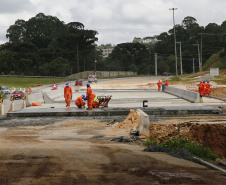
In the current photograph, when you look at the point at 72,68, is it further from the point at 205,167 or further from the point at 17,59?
the point at 205,167

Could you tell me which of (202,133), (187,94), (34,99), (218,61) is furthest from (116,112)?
(218,61)

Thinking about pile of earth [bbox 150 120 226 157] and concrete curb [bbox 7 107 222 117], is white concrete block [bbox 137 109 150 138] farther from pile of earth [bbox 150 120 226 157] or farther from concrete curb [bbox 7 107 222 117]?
concrete curb [bbox 7 107 222 117]

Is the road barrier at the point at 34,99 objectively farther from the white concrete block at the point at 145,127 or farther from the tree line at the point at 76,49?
the tree line at the point at 76,49

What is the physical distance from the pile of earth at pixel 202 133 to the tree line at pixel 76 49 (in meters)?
92.0

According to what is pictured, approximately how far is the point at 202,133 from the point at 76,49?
356 feet

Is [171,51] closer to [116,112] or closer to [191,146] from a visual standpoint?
[116,112]

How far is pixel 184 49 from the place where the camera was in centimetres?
13738

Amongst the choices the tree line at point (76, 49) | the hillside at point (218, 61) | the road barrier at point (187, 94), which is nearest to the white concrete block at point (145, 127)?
the road barrier at point (187, 94)

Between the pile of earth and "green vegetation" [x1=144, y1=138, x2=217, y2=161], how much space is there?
0.52 m

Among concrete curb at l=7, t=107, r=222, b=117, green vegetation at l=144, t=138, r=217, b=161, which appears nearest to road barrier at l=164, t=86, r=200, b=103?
concrete curb at l=7, t=107, r=222, b=117

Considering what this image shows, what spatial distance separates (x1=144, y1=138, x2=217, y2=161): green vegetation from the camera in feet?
30.9

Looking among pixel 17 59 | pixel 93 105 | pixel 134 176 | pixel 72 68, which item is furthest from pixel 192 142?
pixel 72 68

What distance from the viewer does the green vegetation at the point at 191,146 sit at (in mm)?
9410

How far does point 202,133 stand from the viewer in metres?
11.2
